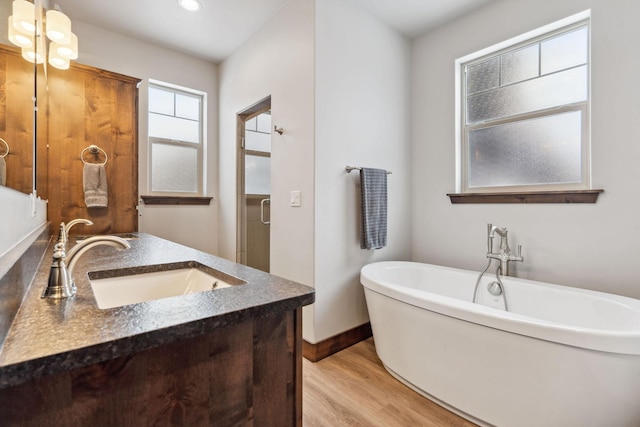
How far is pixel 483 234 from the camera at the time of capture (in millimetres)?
2416

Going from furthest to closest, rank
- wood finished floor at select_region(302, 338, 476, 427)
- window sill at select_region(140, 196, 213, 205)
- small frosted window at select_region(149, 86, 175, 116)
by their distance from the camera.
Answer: small frosted window at select_region(149, 86, 175, 116) → window sill at select_region(140, 196, 213, 205) → wood finished floor at select_region(302, 338, 476, 427)

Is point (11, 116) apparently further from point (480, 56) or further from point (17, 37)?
point (480, 56)

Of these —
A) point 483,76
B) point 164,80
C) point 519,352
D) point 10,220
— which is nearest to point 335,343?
point 519,352

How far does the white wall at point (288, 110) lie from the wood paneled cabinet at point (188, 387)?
141 centimetres

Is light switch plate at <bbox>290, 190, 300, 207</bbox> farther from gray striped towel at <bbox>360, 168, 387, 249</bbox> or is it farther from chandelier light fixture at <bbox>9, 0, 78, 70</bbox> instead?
chandelier light fixture at <bbox>9, 0, 78, 70</bbox>

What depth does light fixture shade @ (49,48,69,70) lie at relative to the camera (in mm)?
2023

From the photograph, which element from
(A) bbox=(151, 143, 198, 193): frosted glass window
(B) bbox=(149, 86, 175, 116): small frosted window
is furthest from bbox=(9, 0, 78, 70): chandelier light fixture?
(A) bbox=(151, 143, 198, 193): frosted glass window

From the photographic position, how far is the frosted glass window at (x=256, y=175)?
3.14m

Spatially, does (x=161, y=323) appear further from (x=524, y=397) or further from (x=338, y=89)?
(x=338, y=89)

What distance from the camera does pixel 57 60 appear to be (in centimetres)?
205

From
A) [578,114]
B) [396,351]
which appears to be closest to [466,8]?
[578,114]

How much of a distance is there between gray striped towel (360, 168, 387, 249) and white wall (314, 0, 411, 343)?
0.10 m

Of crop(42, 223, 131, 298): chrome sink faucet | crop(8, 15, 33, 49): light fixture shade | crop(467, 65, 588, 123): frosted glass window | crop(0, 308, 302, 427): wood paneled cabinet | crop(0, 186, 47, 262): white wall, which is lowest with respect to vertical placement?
crop(0, 308, 302, 427): wood paneled cabinet

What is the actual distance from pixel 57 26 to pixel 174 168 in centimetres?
150
